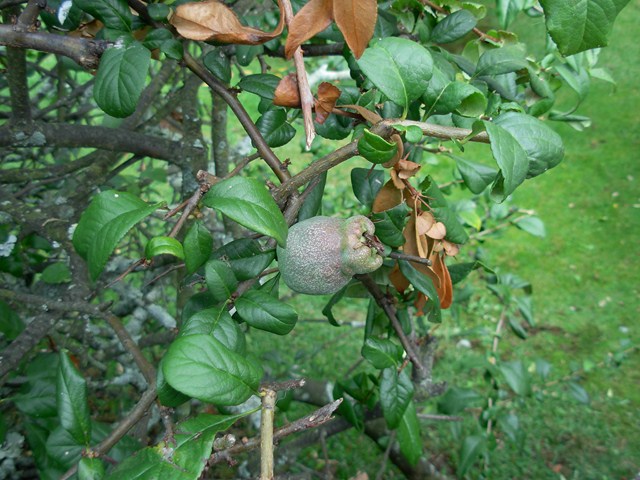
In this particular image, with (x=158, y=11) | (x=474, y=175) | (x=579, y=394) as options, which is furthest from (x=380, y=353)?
(x=579, y=394)

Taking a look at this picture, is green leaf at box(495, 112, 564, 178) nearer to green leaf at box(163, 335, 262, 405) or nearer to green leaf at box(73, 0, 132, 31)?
green leaf at box(163, 335, 262, 405)

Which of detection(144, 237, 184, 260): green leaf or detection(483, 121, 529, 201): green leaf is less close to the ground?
detection(483, 121, 529, 201): green leaf

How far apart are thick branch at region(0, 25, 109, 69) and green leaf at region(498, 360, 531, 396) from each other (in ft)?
4.22

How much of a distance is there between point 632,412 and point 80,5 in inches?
91.6

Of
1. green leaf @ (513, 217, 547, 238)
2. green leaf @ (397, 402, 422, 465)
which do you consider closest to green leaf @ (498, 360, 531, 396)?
green leaf @ (513, 217, 547, 238)

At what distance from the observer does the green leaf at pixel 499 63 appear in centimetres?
92

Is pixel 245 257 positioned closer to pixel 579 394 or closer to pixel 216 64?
pixel 216 64

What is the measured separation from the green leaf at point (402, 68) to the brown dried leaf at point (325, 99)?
5 cm

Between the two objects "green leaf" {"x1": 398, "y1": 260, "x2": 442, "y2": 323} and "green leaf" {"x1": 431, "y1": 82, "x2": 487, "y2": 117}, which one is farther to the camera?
"green leaf" {"x1": 398, "y1": 260, "x2": 442, "y2": 323}

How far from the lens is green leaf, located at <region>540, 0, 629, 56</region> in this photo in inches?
25.3

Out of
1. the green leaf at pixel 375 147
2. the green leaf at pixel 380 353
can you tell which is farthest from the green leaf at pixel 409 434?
the green leaf at pixel 375 147

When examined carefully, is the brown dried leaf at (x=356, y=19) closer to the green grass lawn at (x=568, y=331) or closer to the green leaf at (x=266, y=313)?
the green leaf at (x=266, y=313)

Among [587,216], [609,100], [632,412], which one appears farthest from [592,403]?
[609,100]

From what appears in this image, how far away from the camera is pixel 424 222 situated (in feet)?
2.78
